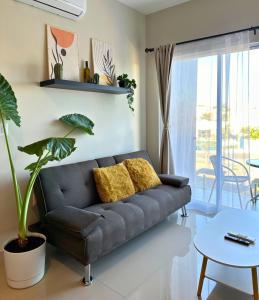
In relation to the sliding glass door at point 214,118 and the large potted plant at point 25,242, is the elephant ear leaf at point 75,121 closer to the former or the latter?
the large potted plant at point 25,242

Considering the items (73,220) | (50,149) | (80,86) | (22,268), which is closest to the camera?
(50,149)

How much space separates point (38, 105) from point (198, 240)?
1.94 meters

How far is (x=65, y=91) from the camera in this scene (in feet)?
8.86

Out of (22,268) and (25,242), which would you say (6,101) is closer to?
(25,242)

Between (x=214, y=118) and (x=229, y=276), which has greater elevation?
(x=214, y=118)

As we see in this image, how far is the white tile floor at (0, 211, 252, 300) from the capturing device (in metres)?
1.80

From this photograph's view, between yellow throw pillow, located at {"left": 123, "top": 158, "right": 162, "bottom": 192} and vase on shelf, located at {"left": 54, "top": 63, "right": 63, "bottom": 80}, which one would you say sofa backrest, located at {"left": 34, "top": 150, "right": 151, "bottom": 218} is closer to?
yellow throw pillow, located at {"left": 123, "top": 158, "right": 162, "bottom": 192}

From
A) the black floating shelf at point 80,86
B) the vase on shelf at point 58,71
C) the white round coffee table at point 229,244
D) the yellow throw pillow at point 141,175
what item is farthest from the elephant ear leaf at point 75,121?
the white round coffee table at point 229,244

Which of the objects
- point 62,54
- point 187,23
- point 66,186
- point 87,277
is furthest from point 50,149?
point 187,23

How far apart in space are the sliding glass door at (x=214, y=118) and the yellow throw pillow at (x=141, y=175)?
2.02ft

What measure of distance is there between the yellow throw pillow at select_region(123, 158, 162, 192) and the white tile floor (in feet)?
2.06

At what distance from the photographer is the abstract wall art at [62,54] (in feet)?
8.23

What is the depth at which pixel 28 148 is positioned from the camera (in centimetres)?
177

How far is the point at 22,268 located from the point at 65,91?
5.78ft
